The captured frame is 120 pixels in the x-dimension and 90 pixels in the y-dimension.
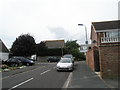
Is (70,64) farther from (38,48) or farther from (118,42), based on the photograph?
(38,48)

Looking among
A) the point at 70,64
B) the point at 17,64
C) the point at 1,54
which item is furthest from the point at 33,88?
the point at 1,54

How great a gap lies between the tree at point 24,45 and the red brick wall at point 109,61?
37982mm

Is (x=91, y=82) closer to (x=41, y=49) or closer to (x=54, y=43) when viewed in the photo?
(x=41, y=49)

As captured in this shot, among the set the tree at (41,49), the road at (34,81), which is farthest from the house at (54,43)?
the road at (34,81)

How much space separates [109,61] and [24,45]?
1530 inches

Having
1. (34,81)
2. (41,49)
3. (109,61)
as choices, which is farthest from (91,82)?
(41,49)

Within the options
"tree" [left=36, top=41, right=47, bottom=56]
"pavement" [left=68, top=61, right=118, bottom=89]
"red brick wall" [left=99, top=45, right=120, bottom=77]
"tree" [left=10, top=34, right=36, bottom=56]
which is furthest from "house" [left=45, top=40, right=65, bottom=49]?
"pavement" [left=68, top=61, right=118, bottom=89]

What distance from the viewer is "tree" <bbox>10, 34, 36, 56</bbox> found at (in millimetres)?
53094

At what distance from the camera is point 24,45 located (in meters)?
53.3

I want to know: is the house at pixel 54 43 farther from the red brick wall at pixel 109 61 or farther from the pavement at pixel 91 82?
the pavement at pixel 91 82

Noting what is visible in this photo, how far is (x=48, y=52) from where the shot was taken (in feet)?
209

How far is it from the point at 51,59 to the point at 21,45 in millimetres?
7998

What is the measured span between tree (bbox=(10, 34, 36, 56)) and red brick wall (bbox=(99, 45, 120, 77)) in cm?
3798

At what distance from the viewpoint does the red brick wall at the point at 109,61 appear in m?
16.2
